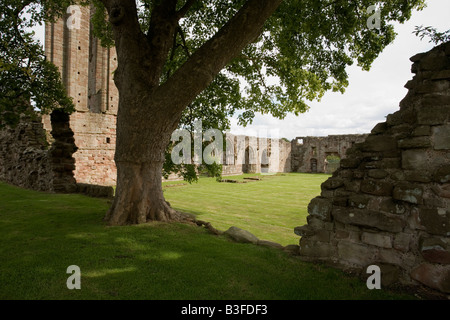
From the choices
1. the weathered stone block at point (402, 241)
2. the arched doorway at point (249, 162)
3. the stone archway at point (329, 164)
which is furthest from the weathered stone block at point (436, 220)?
the stone archway at point (329, 164)

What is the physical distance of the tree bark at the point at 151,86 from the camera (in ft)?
17.9

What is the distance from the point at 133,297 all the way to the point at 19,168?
1372cm

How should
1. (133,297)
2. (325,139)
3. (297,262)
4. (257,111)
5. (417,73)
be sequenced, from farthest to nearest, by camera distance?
(325,139) → (257,111) → (297,262) → (417,73) → (133,297)

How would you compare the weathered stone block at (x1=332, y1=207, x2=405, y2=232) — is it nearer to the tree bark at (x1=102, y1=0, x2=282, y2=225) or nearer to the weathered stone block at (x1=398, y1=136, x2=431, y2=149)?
the weathered stone block at (x1=398, y1=136, x2=431, y2=149)

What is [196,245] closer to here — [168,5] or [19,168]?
[168,5]

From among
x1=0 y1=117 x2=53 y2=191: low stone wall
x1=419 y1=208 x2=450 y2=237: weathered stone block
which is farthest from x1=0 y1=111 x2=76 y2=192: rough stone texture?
x1=419 y1=208 x2=450 y2=237: weathered stone block

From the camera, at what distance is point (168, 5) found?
6461 millimetres

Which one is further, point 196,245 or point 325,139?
point 325,139

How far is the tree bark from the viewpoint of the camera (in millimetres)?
5449

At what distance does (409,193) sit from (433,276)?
976 mm

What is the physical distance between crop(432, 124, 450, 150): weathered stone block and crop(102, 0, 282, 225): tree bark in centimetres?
358

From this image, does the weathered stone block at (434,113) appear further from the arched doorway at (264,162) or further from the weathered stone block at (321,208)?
the arched doorway at (264,162)
